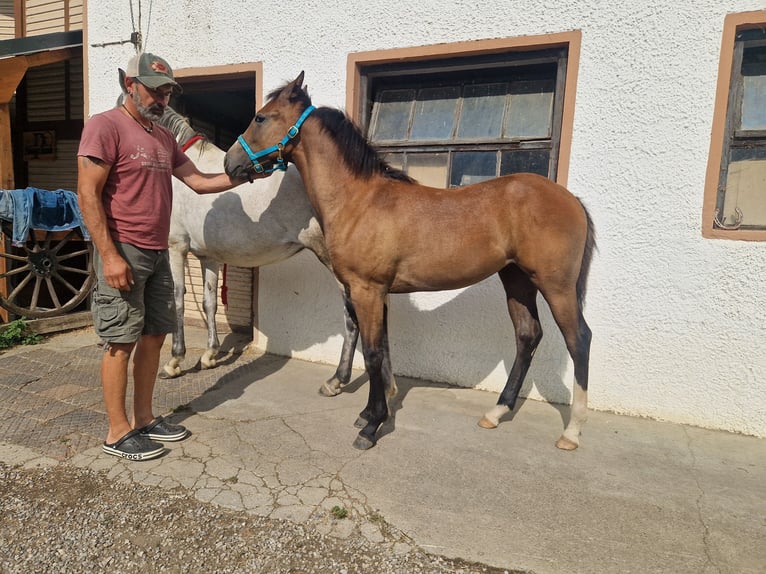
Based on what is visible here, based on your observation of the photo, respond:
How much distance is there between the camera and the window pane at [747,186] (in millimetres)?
3039

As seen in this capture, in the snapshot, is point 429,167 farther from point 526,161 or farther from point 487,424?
point 487,424

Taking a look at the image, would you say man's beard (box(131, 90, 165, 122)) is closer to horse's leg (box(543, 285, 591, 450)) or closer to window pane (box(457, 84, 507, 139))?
window pane (box(457, 84, 507, 139))

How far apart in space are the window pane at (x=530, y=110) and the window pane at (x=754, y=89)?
4.03ft

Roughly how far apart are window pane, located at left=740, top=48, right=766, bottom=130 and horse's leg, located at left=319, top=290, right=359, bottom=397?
9.93ft

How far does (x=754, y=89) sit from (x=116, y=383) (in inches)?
173

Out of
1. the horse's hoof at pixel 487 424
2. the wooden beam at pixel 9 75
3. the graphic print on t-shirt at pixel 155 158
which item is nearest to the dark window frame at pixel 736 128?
the horse's hoof at pixel 487 424

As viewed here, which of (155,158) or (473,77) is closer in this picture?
(155,158)

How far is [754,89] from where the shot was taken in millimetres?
3037

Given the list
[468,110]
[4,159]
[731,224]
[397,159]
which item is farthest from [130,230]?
[731,224]

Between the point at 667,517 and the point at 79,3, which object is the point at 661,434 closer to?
the point at 667,517

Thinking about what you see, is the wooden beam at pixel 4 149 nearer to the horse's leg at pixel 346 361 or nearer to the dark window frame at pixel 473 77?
the dark window frame at pixel 473 77

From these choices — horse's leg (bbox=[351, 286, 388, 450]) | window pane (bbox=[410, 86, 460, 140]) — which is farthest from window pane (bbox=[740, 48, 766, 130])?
horse's leg (bbox=[351, 286, 388, 450])

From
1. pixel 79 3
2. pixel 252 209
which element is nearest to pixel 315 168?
pixel 252 209

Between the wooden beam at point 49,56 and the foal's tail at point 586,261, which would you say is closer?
the foal's tail at point 586,261
